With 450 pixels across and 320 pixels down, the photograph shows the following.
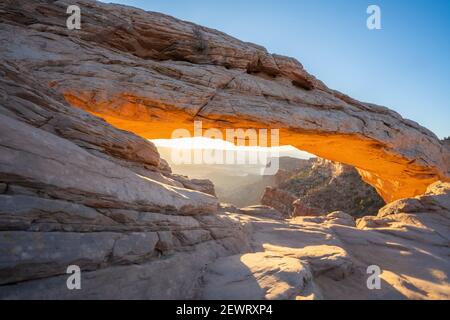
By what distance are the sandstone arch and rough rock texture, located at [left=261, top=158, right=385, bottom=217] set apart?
1370 cm

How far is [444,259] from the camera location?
10.2m

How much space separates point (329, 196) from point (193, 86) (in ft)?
108

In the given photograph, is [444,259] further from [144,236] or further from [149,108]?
[149,108]

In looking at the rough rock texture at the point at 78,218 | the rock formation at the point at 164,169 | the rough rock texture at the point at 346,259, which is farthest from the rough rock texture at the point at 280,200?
the rough rock texture at the point at 78,218

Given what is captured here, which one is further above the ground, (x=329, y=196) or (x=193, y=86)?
(x=193, y=86)

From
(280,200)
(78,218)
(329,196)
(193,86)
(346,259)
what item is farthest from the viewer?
(329,196)

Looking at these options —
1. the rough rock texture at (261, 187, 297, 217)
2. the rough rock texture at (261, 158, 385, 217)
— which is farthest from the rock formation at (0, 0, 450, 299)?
the rough rock texture at (261, 187, 297, 217)

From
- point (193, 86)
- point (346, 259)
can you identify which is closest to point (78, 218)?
point (346, 259)

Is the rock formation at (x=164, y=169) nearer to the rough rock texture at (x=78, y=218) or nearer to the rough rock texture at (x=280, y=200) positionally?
the rough rock texture at (x=78, y=218)

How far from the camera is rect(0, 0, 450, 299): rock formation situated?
469 centimetres

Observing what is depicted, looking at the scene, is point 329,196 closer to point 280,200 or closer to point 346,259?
point 280,200

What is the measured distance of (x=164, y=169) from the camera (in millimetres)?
11812

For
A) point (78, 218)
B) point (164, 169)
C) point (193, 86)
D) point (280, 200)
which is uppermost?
point (193, 86)
